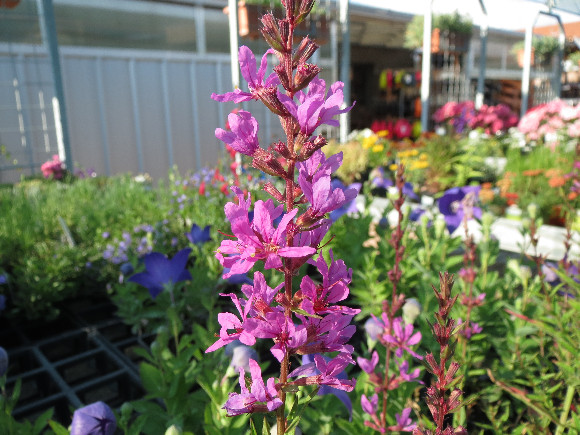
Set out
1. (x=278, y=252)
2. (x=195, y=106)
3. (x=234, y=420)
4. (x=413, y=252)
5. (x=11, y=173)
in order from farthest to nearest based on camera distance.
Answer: (x=195, y=106) → (x=11, y=173) → (x=413, y=252) → (x=234, y=420) → (x=278, y=252)

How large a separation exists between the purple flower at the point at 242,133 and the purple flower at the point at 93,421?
2.01 feet

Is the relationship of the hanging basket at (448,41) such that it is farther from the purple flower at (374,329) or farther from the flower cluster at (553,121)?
the purple flower at (374,329)

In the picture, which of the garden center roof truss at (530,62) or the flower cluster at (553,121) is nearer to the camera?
the flower cluster at (553,121)

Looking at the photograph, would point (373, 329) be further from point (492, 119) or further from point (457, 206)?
point (492, 119)

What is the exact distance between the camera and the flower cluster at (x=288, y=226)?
493mm

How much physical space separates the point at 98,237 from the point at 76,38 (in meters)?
4.15

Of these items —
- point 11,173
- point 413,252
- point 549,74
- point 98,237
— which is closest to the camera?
point 413,252

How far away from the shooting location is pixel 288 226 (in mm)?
511

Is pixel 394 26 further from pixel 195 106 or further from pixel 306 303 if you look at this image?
pixel 306 303

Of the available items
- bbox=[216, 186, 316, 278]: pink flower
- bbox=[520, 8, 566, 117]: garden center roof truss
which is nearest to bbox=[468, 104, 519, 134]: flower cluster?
bbox=[520, 8, 566, 117]: garden center roof truss

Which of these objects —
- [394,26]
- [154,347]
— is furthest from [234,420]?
[394,26]

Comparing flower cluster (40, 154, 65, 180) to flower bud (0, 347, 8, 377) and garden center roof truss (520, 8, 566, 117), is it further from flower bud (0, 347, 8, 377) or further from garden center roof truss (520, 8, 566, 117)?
garden center roof truss (520, 8, 566, 117)

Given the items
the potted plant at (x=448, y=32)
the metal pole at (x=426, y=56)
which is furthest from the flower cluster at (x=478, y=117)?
the potted plant at (x=448, y=32)

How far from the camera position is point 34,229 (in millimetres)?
2406
